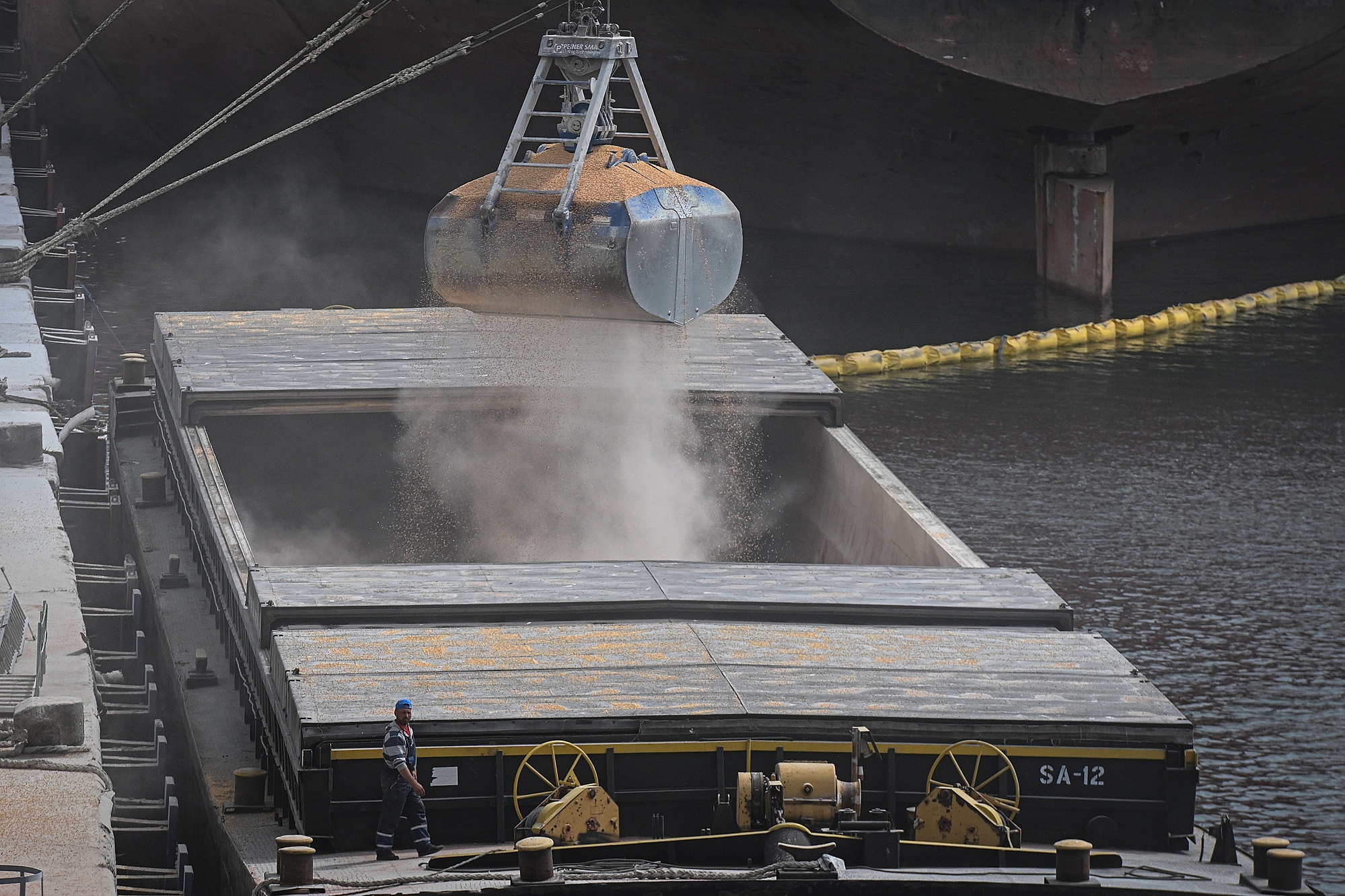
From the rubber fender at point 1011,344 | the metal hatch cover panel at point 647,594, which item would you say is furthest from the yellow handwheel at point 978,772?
the rubber fender at point 1011,344

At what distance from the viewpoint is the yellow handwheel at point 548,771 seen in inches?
452

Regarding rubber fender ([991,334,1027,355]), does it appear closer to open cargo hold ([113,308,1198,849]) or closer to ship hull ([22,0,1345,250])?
ship hull ([22,0,1345,250])

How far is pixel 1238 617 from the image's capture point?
811 inches

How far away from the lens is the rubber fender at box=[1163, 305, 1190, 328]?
3566cm

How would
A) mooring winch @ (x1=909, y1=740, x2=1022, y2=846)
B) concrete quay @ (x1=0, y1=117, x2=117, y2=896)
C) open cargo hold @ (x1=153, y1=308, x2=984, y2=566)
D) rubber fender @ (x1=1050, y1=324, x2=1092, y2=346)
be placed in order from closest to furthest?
concrete quay @ (x1=0, y1=117, x2=117, y2=896) < mooring winch @ (x1=909, y1=740, x2=1022, y2=846) < open cargo hold @ (x1=153, y1=308, x2=984, y2=566) < rubber fender @ (x1=1050, y1=324, x2=1092, y2=346)

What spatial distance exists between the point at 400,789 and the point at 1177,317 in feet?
90.8

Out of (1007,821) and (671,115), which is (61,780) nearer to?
(1007,821)

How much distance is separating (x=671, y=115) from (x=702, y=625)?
89.8 feet

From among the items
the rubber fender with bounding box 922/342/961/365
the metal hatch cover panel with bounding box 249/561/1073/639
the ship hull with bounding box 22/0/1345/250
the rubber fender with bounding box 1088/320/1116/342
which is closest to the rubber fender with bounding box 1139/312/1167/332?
the rubber fender with bounding box 1088/320/1116/342

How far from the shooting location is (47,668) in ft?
48.7

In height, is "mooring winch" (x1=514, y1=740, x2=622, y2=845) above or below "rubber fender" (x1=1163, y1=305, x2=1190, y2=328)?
below

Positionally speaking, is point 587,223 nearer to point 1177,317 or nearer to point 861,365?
point 861,365

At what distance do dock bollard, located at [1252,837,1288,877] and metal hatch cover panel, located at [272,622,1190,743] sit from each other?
0.83 metres

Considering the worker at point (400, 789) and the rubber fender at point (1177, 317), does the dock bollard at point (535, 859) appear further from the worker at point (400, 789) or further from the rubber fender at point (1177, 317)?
the rubber fender at point (1177, 317)
